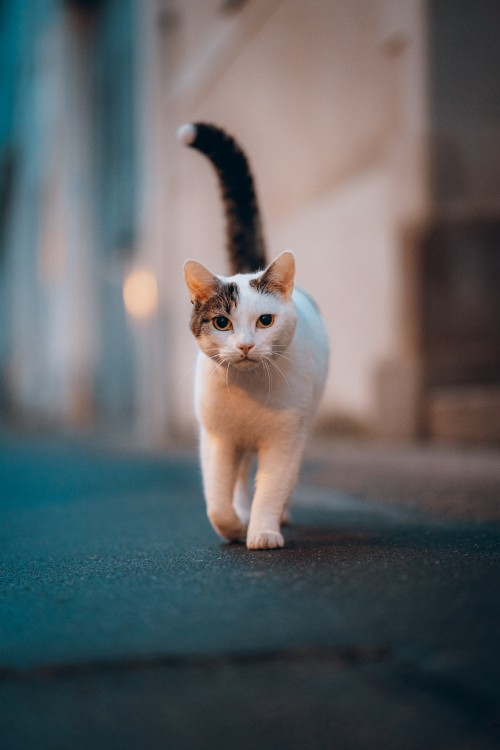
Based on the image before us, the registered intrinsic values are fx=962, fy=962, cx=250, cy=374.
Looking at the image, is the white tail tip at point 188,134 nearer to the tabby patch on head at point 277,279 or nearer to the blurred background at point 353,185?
the tabby patch on head at point 277,279

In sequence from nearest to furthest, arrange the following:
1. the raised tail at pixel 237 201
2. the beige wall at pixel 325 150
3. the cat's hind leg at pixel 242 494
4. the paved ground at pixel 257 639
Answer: the paved ground at pixel 257 639 → the cat's hind leg at pixel 242 494 → the raised tail at pixel 237 201 → the beige wall at pixel 325 150

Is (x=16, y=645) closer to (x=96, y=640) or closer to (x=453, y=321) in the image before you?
(x=96, y=640)

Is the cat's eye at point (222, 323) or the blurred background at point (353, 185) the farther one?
the blurred background at point (353, 185)

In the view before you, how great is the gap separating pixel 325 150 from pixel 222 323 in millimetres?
5722

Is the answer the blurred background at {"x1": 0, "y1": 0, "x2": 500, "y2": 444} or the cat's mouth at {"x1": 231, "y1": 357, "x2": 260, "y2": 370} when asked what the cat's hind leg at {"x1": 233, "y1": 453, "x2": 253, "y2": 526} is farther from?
the blurred background at {"x1": 0, "y1": 0, "x2": 500, "y2": 444}

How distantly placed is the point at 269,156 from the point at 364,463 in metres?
4.46

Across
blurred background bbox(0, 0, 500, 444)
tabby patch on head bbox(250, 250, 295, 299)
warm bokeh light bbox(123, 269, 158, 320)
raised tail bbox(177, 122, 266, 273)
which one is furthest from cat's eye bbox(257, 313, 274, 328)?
warm bokeh light bbox(123, 269, 158, 320)

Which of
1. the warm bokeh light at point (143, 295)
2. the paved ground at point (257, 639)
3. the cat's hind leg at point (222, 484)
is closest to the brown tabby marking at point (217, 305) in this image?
the cat's hind leg at point (222, 484)

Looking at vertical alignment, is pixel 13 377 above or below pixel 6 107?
below

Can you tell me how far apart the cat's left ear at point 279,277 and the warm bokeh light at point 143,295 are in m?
8.19

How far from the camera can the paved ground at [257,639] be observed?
134 cm

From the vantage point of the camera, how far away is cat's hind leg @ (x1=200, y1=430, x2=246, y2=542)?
2.89 metres

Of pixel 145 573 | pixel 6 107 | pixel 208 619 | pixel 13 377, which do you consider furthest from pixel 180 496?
pixel 6 107

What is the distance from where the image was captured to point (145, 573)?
8.04 ft
